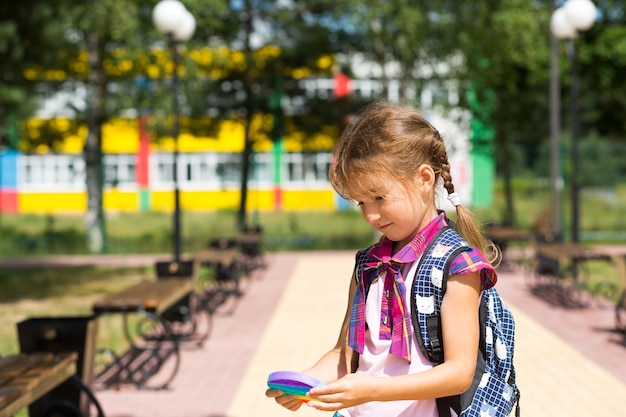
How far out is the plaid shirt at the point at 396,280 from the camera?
2.11m

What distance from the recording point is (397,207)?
7.06 ft

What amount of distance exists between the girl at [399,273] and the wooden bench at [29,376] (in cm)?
210

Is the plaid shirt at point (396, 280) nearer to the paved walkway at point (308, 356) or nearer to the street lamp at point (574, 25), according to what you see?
the paved walkway at point (308, 356)

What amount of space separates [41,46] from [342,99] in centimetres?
1104

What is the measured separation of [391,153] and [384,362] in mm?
502

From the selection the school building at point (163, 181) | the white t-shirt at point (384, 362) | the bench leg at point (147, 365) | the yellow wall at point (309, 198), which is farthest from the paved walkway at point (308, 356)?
the yellow wall at point (309, 198)

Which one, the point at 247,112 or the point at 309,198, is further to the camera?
the point at 309,198

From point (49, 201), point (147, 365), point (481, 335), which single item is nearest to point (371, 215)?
point (481, 335)

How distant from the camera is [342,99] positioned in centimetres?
2359

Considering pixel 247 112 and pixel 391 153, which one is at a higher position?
pixel 247 112

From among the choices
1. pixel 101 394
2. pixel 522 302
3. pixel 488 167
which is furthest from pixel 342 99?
pixel 101 394

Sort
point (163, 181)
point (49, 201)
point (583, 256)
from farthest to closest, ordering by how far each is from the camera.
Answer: point (163, 181) < point (49, 201) < point (583, 256)

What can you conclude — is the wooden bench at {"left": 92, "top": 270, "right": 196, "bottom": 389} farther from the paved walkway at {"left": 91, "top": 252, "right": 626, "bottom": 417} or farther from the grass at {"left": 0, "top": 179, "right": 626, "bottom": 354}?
the grass at {"left": 0, "top": 179, "right": 626, "bottom": 354}

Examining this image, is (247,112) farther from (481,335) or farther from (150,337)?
(481,335)
